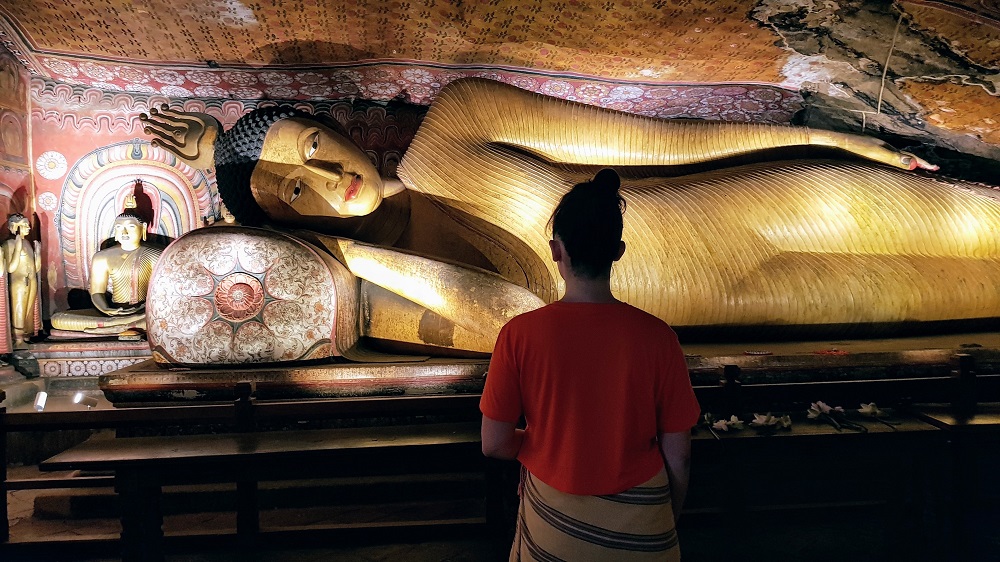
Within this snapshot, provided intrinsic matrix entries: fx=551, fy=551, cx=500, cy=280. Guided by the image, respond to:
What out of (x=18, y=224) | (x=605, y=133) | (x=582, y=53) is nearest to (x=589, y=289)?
(x=605, y=133)

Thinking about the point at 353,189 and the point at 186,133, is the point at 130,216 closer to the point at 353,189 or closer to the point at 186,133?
the point at 186,133

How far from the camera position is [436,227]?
3.21 meters

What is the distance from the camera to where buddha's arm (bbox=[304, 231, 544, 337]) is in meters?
2.42

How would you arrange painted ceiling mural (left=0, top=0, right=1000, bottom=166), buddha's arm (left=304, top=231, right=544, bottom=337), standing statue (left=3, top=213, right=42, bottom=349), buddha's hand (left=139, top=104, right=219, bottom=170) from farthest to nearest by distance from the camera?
standing statue (left=3, top=213, right=42, bottom=349), painted ceiling mural (left=0, top=0, right=1000, bottom=166), buddha's hand (left=139, top=104, right=219, bottom=170), buddha's arm (left=304, top=231, right=544, bottom=337)

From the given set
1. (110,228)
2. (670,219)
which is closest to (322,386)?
(670,219)

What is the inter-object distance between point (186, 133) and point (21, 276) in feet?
5.66

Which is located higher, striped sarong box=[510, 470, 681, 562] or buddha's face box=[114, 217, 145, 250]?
buddha's face box=[114, 217, 145, 250]

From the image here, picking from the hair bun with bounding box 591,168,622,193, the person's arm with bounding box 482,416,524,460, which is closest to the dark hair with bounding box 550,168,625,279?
the hair bun with bounding box 591,168,622,193

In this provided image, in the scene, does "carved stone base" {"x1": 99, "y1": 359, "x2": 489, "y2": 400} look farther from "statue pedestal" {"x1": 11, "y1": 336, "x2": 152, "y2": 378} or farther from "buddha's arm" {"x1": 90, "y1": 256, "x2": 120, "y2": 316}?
"buddha's arm" {"x1": 90, "y1": 256, "x2": 120, "y2": 316}

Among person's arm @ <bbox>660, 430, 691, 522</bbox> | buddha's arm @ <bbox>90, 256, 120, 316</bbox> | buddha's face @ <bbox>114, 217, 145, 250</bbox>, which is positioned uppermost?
buddha's face @ <bbox>114, 217, 145, 250</bbox>

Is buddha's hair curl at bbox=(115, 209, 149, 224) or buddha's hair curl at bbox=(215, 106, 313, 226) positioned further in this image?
buddha's hair curl at bbox=(115, 209, 149, 224)

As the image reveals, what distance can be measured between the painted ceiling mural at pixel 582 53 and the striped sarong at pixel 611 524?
2.72 meters

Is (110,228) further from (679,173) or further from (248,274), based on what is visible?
(679,173)

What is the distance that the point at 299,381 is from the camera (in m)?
2.46
